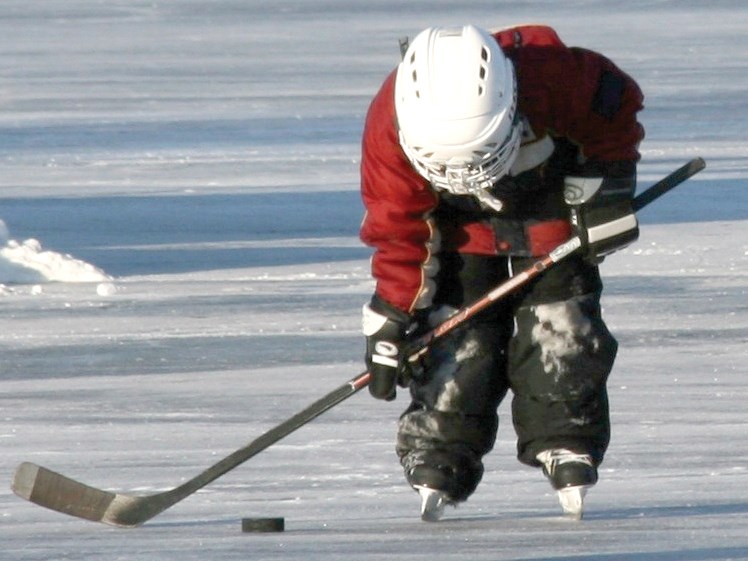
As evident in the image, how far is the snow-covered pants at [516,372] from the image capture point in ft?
15.9

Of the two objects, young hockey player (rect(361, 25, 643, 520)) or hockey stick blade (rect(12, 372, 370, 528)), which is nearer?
young hockey player (rect(361, 25, 643, 520))

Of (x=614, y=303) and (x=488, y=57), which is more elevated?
(x=488, y=57)

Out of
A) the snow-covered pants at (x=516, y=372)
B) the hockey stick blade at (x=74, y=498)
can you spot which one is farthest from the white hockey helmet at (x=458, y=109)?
the hockey stick blade at (x=74, y=498)

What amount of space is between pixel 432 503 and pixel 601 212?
2.51 feet

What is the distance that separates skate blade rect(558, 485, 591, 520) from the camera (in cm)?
470

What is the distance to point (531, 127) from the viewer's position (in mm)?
4676

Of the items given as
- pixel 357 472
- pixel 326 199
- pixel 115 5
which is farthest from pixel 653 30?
pixel 357 472

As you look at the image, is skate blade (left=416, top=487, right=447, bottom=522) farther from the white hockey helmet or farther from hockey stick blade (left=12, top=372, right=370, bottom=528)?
the white hockey helmet

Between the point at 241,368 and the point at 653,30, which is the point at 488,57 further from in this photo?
the point at 653,30

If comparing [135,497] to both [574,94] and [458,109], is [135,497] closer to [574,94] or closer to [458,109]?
[458,109]

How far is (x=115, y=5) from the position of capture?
82.8ft

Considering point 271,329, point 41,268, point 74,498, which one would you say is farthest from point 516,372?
point 41,268

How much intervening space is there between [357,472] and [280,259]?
3.92 meters

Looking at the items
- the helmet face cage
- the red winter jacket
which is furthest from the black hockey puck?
the helmet face cage
